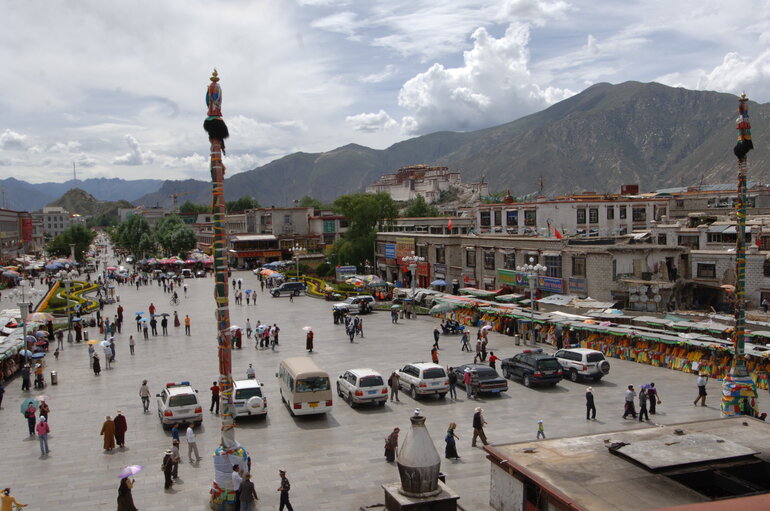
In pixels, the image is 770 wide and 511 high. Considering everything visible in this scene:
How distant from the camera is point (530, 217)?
6000 centimetres

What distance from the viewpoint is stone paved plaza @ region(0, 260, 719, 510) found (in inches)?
607

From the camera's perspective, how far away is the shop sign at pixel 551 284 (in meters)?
44.4

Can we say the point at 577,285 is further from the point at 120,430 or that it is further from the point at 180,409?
the point at 120,430

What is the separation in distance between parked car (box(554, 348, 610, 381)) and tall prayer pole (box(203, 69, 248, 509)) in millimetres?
15778

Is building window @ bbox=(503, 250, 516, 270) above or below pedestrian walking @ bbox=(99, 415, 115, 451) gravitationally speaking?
above

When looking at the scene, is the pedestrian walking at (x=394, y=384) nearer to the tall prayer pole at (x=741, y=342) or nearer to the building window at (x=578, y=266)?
the tall prayer pole at (x=741, y=342)

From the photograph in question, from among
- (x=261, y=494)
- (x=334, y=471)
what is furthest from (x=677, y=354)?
(x=261, y=494)

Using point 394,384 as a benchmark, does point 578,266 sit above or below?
→ above

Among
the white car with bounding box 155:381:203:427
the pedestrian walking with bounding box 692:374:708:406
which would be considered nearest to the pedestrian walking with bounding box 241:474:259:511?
the white car with bounding box 155:381:203:427

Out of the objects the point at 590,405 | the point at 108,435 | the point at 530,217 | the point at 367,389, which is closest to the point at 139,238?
the point at 530,217

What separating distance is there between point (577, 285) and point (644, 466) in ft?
110

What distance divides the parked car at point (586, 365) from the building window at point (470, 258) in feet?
97.6

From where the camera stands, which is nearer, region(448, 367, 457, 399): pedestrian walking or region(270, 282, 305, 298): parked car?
region(448, 367, 457, 399): pedestrian walking

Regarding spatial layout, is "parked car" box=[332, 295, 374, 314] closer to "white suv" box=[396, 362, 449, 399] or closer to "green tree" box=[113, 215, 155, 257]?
"white suv" box=[396, 362, 449, 399]
